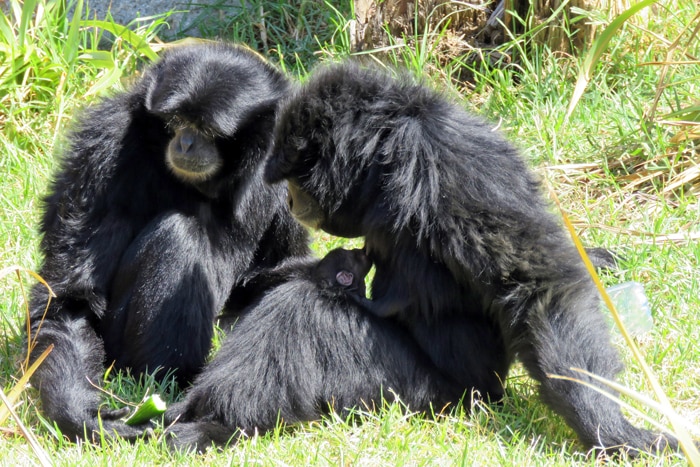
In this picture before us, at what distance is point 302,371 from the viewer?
4367mm

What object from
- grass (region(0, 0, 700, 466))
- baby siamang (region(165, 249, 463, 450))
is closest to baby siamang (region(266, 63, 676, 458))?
baby siamang (region(165, 249, 463, 450))

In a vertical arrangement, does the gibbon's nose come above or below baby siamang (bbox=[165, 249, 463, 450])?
above

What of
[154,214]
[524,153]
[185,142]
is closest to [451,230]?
[524,153]

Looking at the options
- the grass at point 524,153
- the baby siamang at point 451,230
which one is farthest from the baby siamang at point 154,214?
the baby siamang at point 451,230

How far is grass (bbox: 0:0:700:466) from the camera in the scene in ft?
13.7

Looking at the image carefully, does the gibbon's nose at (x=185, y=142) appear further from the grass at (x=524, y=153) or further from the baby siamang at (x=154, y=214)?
the grass at (x=524, y=153)

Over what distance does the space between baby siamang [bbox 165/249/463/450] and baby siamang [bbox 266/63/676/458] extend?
0.48 feet

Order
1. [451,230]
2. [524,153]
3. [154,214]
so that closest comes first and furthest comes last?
[451,230] → [524,153] → [154,214]

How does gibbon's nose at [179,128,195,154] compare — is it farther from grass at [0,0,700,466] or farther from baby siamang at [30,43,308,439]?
grass at [0,0,700,466]

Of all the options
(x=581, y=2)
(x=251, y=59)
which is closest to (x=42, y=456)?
(x=251, y=59)

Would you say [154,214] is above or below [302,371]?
above

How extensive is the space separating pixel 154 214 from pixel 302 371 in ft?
4.68

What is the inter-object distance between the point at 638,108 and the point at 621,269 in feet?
6.24

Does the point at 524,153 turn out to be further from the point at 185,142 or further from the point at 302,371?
the point at 185,142
